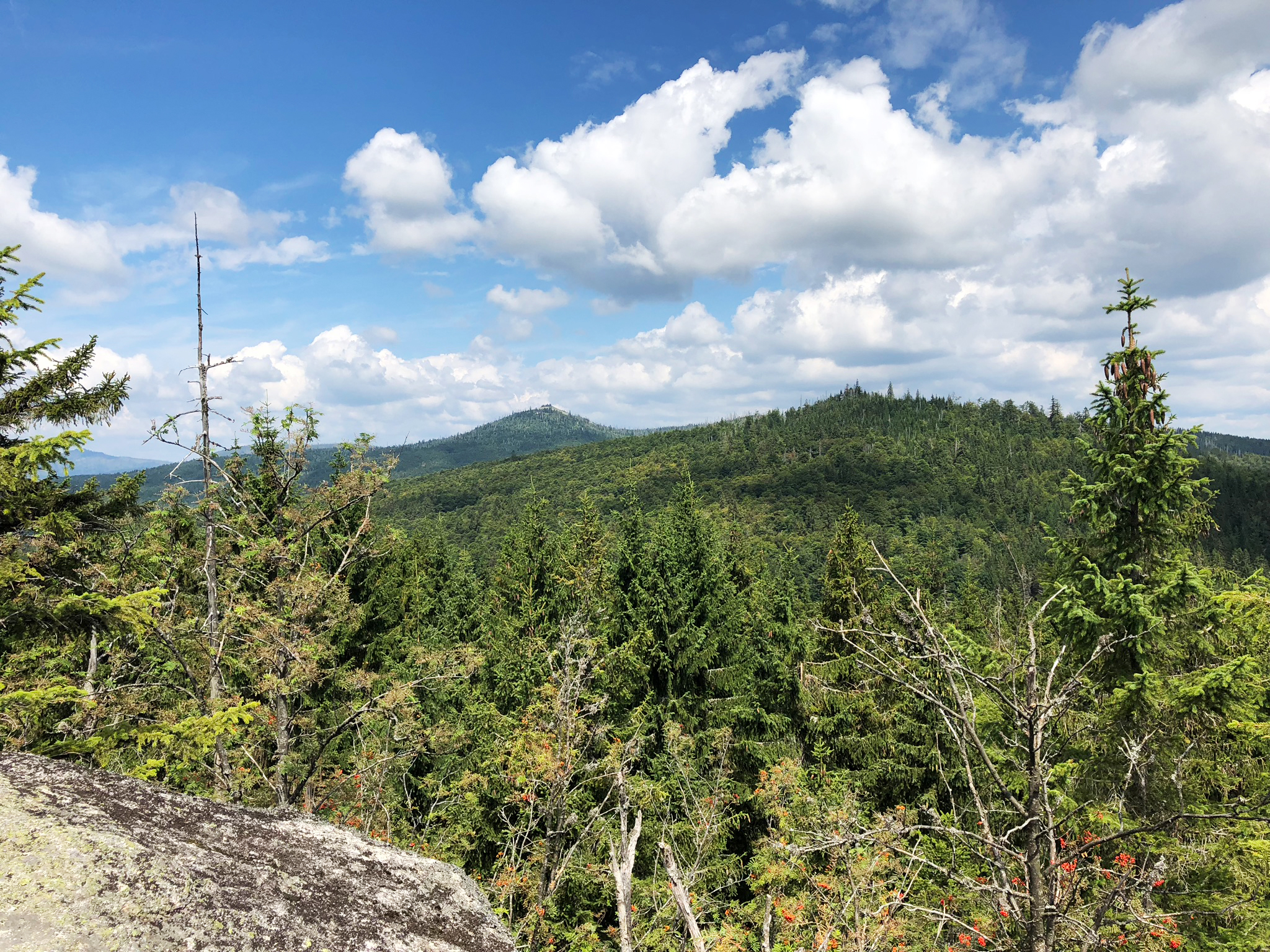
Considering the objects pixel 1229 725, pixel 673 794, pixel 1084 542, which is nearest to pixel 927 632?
pixel 1229 725

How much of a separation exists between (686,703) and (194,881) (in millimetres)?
14698

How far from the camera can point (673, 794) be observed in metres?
14.8

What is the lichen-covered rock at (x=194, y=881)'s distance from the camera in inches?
92.5

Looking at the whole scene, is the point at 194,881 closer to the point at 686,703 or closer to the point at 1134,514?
the point at 1134,514

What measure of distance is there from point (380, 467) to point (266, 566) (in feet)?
10.7

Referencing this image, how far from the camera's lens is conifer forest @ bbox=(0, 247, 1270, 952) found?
436 centimetres

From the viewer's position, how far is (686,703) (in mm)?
16375

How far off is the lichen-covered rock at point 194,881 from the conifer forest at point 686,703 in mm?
1273

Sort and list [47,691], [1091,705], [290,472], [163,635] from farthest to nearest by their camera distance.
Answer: [290,472], [1091,705], [163,635], [47,691]

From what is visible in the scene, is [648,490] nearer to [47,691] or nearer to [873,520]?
[873,520]

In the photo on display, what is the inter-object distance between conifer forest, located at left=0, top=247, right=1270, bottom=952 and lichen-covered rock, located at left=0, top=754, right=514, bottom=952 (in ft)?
4.18

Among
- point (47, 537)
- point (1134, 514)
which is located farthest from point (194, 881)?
point (1134, 514)

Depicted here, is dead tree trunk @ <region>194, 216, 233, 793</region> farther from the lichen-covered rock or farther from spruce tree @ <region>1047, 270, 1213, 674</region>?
spruce tree @ <region>1047, 270, 1213, 674</region>

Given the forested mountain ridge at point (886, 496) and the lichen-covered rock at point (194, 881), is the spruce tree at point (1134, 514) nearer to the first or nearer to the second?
the lichen-covered rock at point (194, 881)
